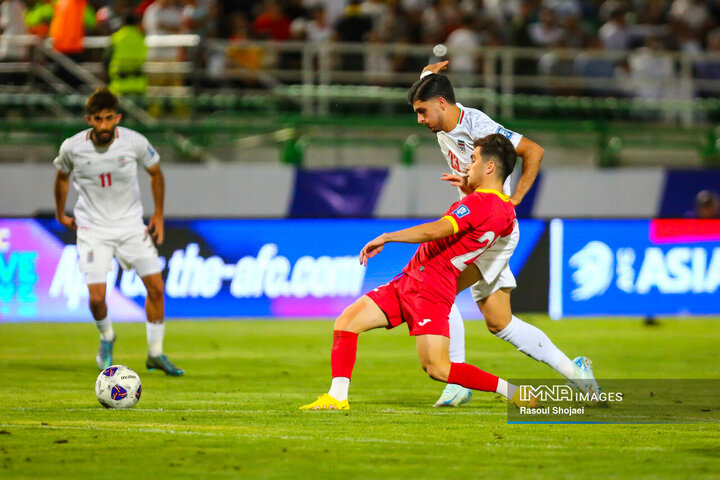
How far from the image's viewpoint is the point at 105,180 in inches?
400

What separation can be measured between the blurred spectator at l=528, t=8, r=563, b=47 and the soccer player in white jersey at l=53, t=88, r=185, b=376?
40.5ft

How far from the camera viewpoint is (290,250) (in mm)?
15242

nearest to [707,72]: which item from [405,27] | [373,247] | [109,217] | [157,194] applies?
[405,27]

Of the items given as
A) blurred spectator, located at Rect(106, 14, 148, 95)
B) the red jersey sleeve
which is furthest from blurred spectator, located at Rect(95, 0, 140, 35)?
the red jersey sleeve

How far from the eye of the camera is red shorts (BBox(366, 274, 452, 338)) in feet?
→ 24.2

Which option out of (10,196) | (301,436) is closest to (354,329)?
(301,436)

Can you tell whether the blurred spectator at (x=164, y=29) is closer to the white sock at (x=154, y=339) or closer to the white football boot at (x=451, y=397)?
the white sock at (x=154, y=339)

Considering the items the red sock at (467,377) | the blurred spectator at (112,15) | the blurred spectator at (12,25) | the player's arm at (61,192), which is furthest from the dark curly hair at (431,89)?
Answer: the blurred spectator at (12,25)

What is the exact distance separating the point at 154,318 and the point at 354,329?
319 centimetres

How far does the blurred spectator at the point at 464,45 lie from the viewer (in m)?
20.0

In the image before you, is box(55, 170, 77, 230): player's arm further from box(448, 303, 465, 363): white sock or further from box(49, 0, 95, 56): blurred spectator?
box(49, 0, 95, 56): blurred spectator

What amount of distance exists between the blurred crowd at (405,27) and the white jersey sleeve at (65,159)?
8.33m

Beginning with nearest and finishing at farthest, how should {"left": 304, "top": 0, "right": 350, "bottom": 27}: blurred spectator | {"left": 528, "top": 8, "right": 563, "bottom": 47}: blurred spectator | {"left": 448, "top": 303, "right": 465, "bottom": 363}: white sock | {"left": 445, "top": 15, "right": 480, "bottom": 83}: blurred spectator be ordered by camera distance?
{"left": 448, "top": 303, "right": 465, "bottom": 363}: white sock < {"left": 445, "top": 15, "right": 480, "bottom": 83}: blurred spectator < {"left": 304, "top": 0, "right": 350, "bottom": 27}: blurred spectator < {"left": 528, "top": 8, "right": 563, "bottom": 47}: blurred spectator

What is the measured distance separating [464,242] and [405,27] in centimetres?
1374
